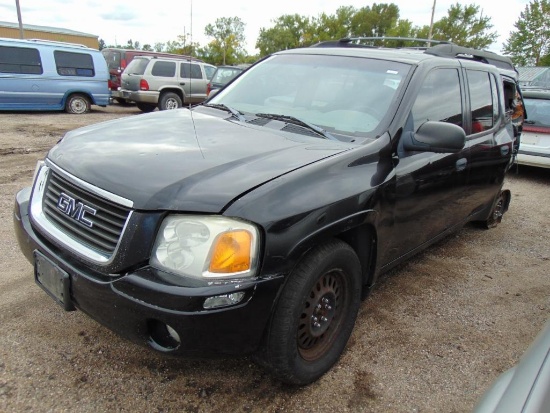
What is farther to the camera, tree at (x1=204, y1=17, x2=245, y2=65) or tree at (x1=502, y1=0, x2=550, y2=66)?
tree at (x1=204, y1=17, x2=245, y2=65)

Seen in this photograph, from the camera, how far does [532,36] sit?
1769 inches

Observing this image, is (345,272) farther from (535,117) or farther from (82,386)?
(535,117)

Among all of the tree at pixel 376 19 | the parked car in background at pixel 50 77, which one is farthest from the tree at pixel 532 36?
the parked car in background at pixel 50 77

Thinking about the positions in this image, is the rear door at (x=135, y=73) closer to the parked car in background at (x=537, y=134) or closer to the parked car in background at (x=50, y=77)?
the parked car in background at (x=50, y=77)

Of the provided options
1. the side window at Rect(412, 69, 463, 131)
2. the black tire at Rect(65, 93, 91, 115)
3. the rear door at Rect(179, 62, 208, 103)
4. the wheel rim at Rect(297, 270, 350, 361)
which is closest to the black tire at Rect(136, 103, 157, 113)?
the rear door at Rect(179, 62, 208, 103)

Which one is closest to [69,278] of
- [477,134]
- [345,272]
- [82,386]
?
[82,386]

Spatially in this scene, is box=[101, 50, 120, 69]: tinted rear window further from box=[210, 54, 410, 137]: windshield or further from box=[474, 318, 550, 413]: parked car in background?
box=[474, 318, 550, 413]: parked car in background

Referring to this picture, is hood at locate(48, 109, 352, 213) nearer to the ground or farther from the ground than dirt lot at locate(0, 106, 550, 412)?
farther from the ground

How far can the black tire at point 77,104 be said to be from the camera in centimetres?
1253

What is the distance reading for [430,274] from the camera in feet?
12.6

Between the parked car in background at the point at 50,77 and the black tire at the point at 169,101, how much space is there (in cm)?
151

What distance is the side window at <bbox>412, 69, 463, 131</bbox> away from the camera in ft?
9.80

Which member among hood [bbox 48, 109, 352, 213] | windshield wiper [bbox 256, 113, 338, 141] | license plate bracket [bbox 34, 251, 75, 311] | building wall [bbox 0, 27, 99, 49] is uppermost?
windshield wiper [bbox 256, 113, 338, 141]

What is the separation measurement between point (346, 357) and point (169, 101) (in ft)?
41.0
